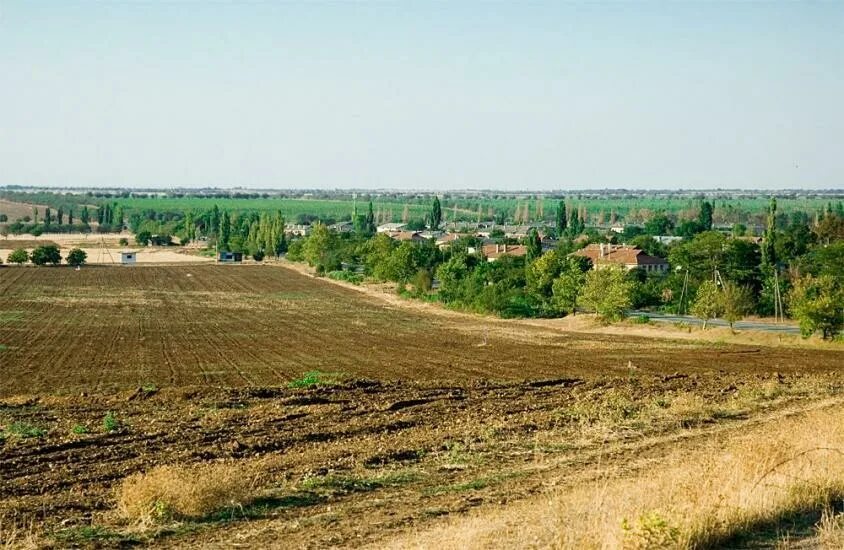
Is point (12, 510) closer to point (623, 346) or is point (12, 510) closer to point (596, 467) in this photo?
point (596, 467)

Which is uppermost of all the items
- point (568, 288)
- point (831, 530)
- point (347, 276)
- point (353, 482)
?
point (831, 530)

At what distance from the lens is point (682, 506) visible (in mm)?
10867

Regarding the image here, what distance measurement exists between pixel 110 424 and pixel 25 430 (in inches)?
61.2

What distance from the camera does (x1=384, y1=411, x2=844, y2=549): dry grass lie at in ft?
33.2

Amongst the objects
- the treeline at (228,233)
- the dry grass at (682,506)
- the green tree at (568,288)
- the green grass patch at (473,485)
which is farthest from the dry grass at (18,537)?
the treeline at (228,233)

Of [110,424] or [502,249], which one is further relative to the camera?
[502,249]

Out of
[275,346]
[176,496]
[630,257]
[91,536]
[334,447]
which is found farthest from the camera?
[630,257]

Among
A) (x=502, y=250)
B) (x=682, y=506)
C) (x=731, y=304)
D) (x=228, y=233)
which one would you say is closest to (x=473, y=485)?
(x=682, y=506)

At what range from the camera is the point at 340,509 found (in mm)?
13023

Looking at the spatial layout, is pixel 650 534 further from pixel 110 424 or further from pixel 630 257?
pixel 630 257

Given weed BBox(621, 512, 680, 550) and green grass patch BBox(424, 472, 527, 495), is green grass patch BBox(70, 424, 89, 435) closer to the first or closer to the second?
green grass patch BBox(424, 472, 527, 495)

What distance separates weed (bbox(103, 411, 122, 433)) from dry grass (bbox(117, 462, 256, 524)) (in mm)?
5836

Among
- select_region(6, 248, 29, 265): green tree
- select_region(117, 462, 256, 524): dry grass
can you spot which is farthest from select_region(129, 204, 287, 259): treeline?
select_region(117, 462, 256, 524): dry grass

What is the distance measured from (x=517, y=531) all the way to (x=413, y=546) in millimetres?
1194
